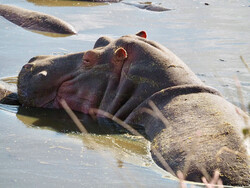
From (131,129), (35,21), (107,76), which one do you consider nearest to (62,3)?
(35,21)

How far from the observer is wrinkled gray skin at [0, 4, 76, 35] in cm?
1048

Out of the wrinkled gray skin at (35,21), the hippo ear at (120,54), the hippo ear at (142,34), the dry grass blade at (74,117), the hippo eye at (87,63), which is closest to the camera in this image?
the dry grass blade at (74,117)

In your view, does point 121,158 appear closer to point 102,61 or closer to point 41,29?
point 102,61

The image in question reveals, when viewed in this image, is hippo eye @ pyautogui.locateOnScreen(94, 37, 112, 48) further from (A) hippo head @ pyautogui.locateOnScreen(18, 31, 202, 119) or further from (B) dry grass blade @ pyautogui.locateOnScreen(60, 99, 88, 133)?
(B) dry grass blade @ pyautogui.locateOnScreen(60, 99, 88, 133)

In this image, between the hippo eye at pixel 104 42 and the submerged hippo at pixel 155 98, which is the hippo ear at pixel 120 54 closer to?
the submerged hippo at pixel 155 98

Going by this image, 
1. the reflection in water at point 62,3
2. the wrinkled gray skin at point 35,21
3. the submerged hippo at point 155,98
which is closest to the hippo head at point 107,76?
the submerged hippo at point 155,98

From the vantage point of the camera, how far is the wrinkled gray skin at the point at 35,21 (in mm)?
10477

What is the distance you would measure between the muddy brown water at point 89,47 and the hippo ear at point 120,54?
0.66 metres

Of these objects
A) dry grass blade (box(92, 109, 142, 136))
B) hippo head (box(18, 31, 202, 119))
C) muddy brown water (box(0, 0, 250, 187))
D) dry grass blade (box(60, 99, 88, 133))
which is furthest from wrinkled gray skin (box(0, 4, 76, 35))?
dry grass blade (box(92, 109, 142, 136))

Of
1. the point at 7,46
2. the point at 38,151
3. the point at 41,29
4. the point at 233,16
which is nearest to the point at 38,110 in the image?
the point at 38,151

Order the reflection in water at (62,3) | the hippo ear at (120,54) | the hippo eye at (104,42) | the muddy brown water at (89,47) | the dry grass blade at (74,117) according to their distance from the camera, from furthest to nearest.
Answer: the reflection in water at (62,3) → the hippo eye at (104,42) → the hippo ear at (120,54) → the dry grass blade at (74,117) → the muddy brown water at (89,47)

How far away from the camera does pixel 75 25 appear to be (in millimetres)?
10945

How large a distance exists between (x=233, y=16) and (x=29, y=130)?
7290 millimetres

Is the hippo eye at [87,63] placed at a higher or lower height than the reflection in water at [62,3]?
higher
